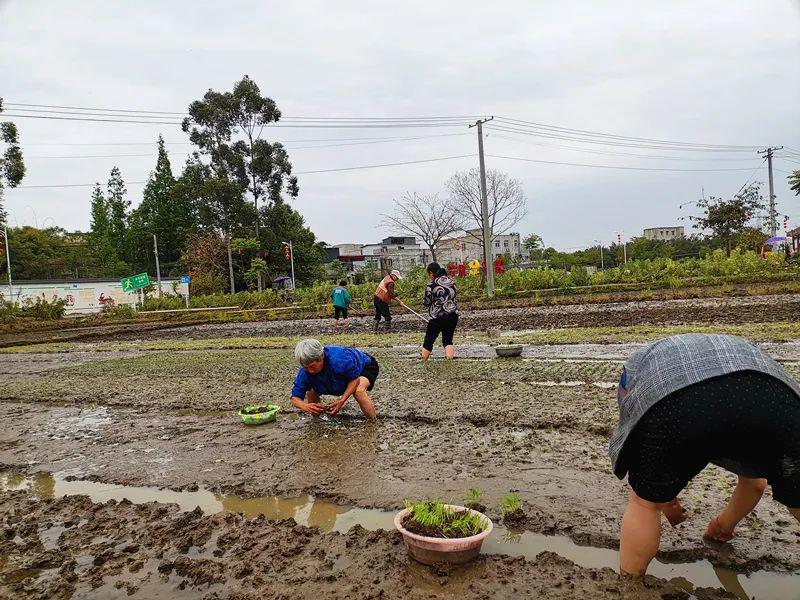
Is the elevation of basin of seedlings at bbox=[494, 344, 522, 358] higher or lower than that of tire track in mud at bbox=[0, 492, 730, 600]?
higher

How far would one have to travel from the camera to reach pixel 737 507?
2.80 meters

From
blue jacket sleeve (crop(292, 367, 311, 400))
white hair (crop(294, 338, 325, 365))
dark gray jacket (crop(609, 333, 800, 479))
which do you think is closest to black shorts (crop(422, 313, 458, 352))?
blue jacket sleeve (crop(292, 367, 311, 400))

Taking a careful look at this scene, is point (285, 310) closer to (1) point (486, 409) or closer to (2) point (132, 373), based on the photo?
(2) point (132, 373)

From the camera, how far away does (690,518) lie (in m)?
3.25

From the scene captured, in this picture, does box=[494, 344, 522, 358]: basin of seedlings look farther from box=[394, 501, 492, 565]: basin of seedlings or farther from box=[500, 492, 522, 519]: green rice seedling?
box=[394, 501, 492, 565]: basin of seedlings

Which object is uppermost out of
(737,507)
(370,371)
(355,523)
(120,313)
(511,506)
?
(370,371)

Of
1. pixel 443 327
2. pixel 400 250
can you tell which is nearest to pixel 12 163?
pixel 443 327

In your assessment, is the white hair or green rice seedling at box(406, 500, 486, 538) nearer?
green rice seedling at box(406, 500, 486, 538)

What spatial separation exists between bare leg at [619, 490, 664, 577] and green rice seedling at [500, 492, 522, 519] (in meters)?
0.97

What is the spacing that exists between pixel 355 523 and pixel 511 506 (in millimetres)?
992

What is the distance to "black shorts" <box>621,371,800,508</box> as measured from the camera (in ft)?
7.03

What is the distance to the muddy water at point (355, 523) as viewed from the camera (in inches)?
104

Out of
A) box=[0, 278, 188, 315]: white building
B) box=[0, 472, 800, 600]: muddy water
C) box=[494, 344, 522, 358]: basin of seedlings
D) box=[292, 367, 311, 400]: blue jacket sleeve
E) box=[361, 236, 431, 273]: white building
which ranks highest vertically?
box=[361, 236, 431, 273]: white building

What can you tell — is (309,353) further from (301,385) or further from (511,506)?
(511,506)
